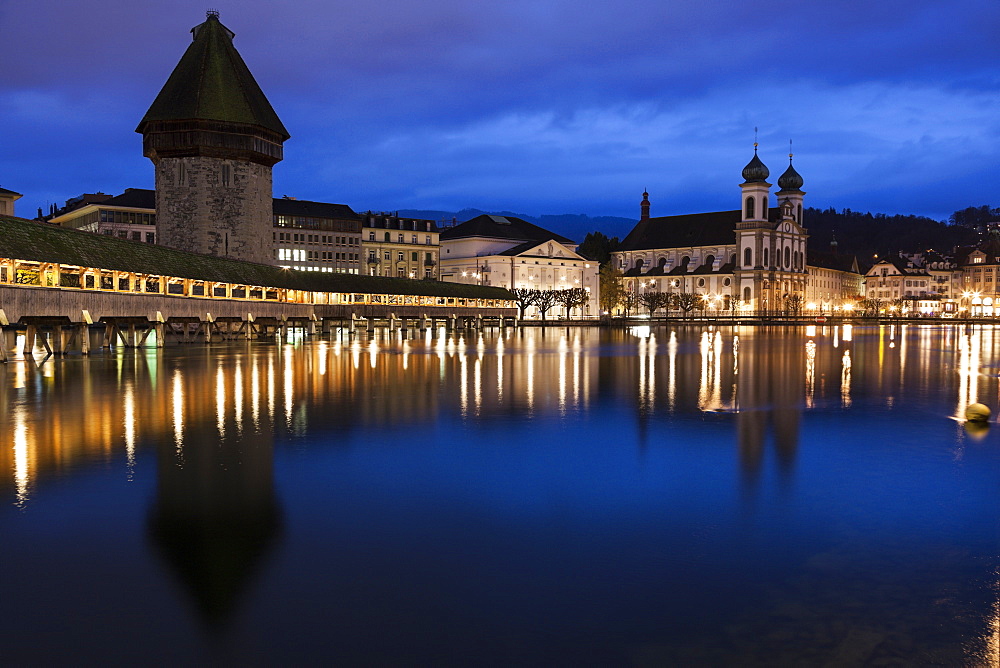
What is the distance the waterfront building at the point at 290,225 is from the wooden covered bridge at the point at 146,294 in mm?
33455

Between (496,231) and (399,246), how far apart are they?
15.9 meters

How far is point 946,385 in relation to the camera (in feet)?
70.0

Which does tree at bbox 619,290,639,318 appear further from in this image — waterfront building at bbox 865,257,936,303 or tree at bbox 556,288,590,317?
waterfront building at bbox 865,257,936,303

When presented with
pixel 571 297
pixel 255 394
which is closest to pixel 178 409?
pixel 255 394

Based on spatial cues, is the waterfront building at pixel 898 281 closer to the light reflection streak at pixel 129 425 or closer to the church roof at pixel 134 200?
the church roof at pixel 134 200

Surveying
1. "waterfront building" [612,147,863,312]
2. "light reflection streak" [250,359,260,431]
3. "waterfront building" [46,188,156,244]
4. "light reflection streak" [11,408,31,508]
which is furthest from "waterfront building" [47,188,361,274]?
"light reflection streak" [11,408,31,508]

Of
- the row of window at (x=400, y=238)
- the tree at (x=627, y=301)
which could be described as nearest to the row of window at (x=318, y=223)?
the row of window at (x=400, y=238)

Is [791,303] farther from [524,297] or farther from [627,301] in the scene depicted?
[524,297]

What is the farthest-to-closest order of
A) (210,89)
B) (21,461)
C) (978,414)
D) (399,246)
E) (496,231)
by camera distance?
(496,231), (399,246), (210,89), (978,414), (21,461)

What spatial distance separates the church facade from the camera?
14562cm

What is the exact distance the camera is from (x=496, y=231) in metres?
129

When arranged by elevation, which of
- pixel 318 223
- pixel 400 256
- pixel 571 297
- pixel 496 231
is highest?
pixel 496 231

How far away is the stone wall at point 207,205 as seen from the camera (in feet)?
198

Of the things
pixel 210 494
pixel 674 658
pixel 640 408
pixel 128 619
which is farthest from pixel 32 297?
pixel 674 658
